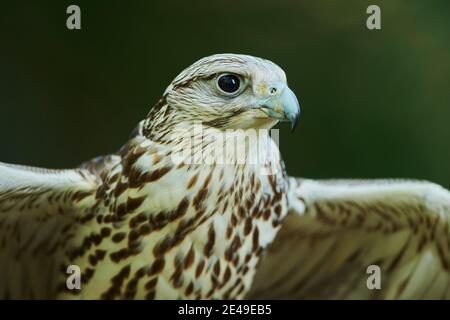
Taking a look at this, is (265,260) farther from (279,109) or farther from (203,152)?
(279,109)

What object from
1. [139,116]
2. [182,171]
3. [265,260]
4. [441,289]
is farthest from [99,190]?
[441,289]

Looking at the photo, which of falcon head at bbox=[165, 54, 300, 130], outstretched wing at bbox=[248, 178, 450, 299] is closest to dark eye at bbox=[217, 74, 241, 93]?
falcon head at bbox=[165, 54, 300, 130]

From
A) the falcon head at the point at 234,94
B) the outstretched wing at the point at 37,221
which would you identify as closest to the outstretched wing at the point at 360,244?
the falcon head at the point at 234,94

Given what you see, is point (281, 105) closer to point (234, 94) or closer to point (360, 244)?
point (234, 94)

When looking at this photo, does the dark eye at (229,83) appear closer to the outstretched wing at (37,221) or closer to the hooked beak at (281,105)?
the hooked beak at (281,105)

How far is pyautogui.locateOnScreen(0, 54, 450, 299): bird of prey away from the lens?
152 centimetres

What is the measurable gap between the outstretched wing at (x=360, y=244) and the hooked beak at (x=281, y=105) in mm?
375

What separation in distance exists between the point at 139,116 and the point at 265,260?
0.55m

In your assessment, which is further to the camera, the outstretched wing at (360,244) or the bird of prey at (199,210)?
the outstretched wing at (360,244)

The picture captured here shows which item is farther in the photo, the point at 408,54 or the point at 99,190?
the point at 408,54

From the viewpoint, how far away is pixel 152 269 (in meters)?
1.60

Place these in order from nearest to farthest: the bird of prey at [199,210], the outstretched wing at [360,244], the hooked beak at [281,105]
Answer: the hooked beak at [281,105] < the bird of prey at [199,210] < the outstretched wing at [360,244]

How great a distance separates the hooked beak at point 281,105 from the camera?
1.40 meters

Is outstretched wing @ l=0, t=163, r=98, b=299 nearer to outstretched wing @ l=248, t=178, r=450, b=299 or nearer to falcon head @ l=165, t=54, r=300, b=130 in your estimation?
falcon head @ l=165, t=54, r=300, b=130
